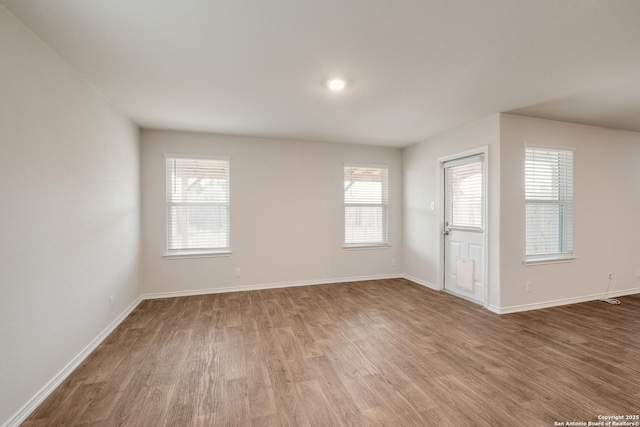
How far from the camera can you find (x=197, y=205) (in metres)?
4.48

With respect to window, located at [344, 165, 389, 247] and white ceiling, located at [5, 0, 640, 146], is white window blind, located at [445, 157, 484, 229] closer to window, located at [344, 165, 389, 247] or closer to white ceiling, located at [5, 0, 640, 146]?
white ceiling, located at [5, 0, 640, 146]

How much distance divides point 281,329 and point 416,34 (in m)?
3.03

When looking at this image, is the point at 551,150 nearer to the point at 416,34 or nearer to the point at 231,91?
the point at 416,34

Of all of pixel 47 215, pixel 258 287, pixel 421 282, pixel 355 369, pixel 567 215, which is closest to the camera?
pixel 47 215

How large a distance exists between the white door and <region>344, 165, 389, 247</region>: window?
124cm

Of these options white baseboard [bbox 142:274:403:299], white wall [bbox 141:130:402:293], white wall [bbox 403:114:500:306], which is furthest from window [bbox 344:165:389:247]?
white baseboard [bbox 142:274:403:299]

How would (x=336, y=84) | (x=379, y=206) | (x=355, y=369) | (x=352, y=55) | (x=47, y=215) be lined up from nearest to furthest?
(x=47, y=215), (x=352, y=55), (x=355, y=369), (x=336, y=84), (x=379, y=206)

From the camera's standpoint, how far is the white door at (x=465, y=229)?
396 cm

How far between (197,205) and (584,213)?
5809 millimetres

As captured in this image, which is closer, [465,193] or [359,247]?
[465,193]

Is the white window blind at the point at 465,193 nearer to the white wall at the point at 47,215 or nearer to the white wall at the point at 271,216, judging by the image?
the white wall at the point at 271,216

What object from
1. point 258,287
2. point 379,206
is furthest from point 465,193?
point 258,287

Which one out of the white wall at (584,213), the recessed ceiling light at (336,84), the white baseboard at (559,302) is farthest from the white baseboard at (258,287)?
the recessed ceiling light at (336,84)

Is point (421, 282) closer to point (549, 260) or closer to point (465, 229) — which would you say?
point (465, 229)
